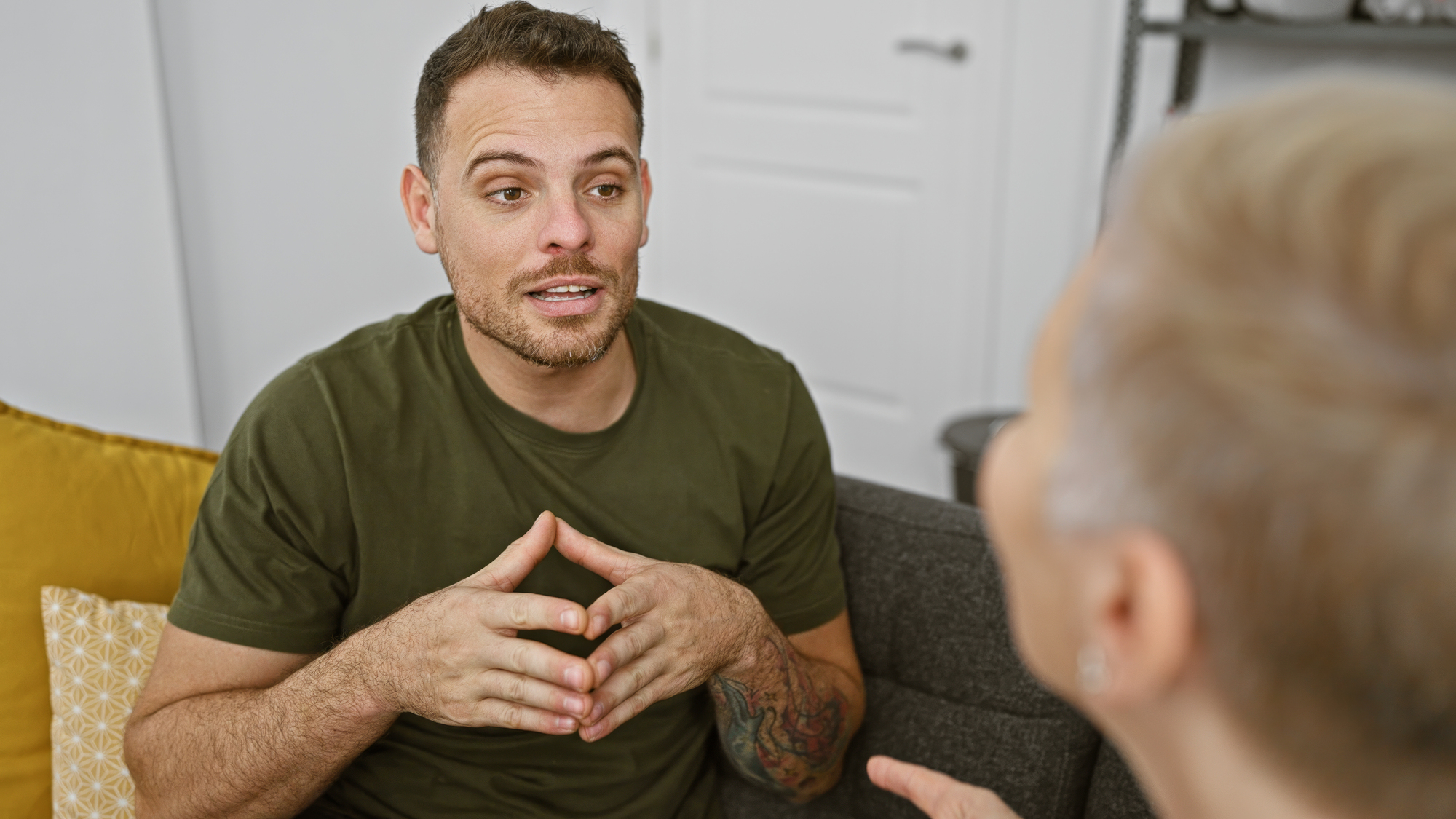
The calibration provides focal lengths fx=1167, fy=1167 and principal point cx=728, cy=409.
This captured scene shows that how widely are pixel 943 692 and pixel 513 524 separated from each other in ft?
1.76

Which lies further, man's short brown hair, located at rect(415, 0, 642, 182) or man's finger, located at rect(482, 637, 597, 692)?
man's short brown hair, located at rect(415, 0, 642, 182)

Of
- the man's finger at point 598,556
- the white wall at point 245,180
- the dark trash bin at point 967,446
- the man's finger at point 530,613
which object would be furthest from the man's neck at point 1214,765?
the white wall at point 245,180

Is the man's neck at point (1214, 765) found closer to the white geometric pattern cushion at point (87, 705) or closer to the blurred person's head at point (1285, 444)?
the blurred person's head at point (1285, 444)

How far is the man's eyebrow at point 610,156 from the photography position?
126cm

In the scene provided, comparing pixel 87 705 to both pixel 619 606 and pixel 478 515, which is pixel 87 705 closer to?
pixel 478 515

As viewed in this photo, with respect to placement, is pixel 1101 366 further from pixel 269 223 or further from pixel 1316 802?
pixel 269 223

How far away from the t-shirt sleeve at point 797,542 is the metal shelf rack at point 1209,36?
144cm

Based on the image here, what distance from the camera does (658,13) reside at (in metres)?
3.39

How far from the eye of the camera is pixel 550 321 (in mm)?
1256

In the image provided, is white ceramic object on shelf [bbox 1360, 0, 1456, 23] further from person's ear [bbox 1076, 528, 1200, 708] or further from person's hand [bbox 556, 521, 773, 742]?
person's ear [bbox 1076, 528, 1200, 708]

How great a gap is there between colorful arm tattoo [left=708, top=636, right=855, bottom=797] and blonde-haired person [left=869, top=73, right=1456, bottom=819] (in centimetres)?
72

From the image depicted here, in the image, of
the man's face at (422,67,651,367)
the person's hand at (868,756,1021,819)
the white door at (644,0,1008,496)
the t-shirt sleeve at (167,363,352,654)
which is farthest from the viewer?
the white door at (644,0,1008,496)

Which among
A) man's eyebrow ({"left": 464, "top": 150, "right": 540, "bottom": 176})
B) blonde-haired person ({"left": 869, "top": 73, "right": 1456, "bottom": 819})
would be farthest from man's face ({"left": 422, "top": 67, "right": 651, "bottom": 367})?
blonde-haired person ({"left": 869, "top": 73, "right": 1456, "bottom": 819})

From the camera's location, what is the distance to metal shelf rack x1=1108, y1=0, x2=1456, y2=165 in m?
2.12
